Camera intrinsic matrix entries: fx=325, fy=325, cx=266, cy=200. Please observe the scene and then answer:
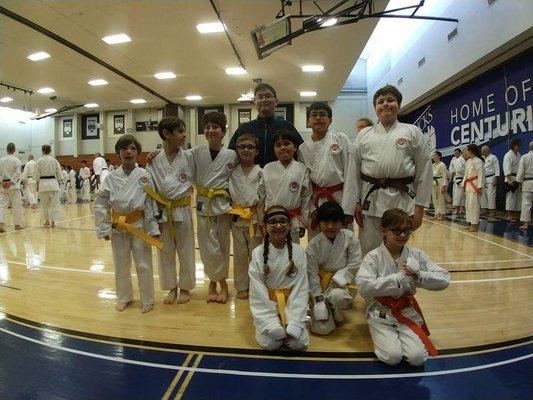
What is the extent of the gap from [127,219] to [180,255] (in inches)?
22.5

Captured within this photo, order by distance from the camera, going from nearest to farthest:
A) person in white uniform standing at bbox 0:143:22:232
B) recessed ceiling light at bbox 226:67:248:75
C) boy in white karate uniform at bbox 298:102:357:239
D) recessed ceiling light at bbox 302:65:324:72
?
boy in white karate uniform at bbox 298:102:357:239
person in white uniform standing at bbox 0:143:22:232
recessed ceiling light at bbox 302:65:324:72
recessed ceiling light at bbox 226:67:248:75

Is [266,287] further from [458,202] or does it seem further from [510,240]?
[458,202]

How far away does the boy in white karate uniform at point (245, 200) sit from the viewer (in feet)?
9.15

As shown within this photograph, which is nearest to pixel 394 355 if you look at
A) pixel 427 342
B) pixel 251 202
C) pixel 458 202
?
pixel 427 342

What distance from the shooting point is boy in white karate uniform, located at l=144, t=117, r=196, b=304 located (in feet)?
9.12

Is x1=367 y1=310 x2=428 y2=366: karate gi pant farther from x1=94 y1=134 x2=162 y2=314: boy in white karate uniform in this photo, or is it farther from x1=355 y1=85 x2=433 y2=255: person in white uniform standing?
x1=94 y1=134 x2=162 y2=314: boy in white karate uniform

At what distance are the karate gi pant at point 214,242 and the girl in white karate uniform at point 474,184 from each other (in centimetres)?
562

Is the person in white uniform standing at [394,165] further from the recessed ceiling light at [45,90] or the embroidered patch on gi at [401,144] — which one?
the recessed ceiling light at [45,90]

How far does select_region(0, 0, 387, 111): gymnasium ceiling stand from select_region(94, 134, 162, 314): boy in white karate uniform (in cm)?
580

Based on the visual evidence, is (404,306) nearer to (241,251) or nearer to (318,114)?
(241,251)

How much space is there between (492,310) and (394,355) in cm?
135

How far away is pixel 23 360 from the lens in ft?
6.45

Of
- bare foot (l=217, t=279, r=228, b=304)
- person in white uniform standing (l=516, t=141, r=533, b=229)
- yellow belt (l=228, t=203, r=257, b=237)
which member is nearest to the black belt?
yellow belt (l=228, t=203, r=257, b=237)

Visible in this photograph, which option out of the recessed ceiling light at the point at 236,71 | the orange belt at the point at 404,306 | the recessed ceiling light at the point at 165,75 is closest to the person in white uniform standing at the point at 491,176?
the orange belt at the point at 404,306
